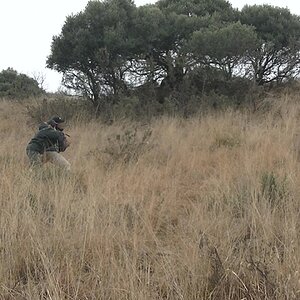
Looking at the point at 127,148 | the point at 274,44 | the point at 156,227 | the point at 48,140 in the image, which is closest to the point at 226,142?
the point at 127,148

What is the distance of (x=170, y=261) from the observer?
112 inches

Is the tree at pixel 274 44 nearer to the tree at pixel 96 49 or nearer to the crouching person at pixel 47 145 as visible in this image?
the tree at pixel 96 49

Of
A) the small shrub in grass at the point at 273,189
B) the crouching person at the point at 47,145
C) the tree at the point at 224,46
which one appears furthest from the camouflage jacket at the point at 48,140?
the tree at the point at 224,46

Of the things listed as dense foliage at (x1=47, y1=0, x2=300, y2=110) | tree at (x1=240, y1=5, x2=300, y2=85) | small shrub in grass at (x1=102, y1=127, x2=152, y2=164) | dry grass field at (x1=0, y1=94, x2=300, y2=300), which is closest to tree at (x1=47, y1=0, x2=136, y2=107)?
dense foliage at (x1=47, y1=0, x2=300, y2=110)

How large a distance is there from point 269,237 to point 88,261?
131cm

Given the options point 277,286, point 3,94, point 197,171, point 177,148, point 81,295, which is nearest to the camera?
point 277,286

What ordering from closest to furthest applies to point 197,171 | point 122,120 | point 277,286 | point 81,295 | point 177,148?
point 277,286 < point 81,295 < point 197,171 < point 177,148 < point 122,120

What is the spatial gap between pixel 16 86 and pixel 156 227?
16.3 metres

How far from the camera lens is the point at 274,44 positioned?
1227 centimetres

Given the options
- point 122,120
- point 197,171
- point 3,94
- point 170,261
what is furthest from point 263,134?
point 3,94

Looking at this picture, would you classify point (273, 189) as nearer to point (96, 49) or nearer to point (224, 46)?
point (224, 46)

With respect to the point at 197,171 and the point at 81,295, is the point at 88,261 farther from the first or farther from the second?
the point at 197,171

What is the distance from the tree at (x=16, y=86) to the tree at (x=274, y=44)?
8417 millimetres

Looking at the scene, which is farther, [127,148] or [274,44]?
[274,44]
